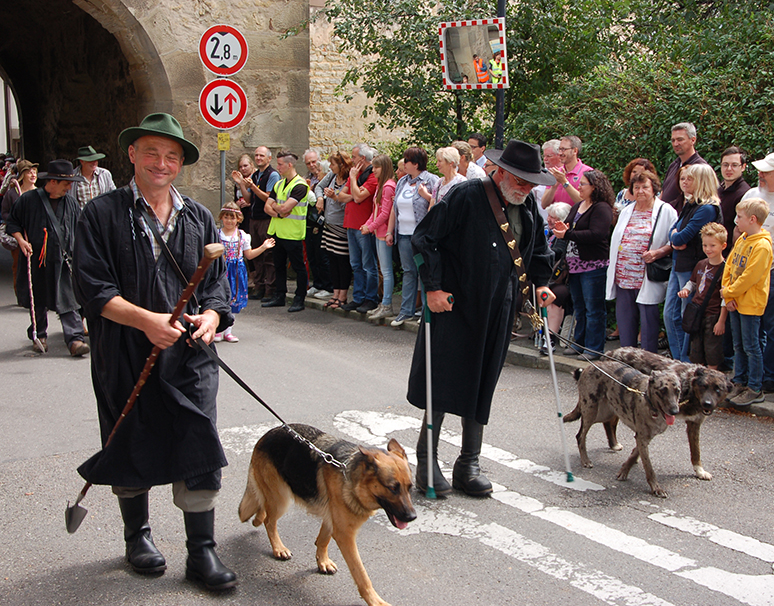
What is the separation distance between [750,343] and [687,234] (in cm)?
121

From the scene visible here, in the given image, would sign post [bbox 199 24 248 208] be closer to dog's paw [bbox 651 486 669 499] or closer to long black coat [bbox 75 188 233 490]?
long black coat [bbox 75 188 233 490]

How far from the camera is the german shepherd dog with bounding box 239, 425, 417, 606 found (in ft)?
11.7

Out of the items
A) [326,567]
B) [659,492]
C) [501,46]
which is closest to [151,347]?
[326,567]

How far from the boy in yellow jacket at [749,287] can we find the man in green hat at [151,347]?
15.9 ft

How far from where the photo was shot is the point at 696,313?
7453mm

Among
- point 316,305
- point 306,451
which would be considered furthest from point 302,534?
point 316,305

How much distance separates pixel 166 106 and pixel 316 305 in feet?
18.3

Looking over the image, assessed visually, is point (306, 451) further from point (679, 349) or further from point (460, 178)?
point (460, 178)

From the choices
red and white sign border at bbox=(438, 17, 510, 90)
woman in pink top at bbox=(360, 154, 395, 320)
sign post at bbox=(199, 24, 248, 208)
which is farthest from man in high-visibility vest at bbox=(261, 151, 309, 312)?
red and white sign border at bbox=(438, 17, 510, 90)

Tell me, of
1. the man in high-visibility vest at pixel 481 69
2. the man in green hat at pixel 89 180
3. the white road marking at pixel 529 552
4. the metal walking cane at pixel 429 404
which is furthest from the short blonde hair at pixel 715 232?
the man in green hat at pixel 89 180

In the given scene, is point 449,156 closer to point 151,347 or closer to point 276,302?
point 276,302

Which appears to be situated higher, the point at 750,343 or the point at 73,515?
the point at 750,343

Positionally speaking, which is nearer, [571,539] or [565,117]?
[571,539]

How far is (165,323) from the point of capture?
3.51m
